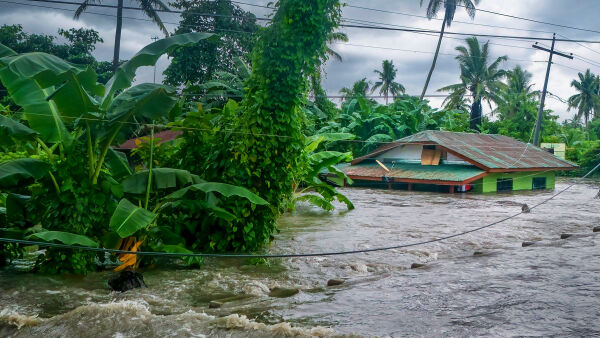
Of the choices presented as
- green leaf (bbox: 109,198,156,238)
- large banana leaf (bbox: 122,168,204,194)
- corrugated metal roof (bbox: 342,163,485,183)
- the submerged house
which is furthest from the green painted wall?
green leaf (bbox: 109,198,156,238)

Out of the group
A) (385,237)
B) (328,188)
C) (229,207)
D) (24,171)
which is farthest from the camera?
(328,188)

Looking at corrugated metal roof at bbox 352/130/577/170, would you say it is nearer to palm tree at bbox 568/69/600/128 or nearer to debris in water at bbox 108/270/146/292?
debris in water at bbox 108/270/146/292

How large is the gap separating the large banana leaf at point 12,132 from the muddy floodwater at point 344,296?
6.19 feet

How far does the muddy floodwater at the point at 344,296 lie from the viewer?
537cm

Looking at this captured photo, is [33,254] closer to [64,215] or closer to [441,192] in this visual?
[64,215]

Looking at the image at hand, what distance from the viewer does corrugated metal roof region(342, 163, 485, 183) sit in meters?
21.9

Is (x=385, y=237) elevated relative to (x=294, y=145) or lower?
lower

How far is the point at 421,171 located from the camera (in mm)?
23516

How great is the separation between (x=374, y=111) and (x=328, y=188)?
1540 centimetres

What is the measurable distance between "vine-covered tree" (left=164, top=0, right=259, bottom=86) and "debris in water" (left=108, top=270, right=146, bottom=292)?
19.7 m

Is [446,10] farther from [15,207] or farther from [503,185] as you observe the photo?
[15,207]

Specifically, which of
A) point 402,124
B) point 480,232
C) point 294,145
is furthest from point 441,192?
point 294,145

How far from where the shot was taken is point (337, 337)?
5074 mm

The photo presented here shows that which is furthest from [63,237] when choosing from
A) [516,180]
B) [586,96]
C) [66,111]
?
[586,96]
